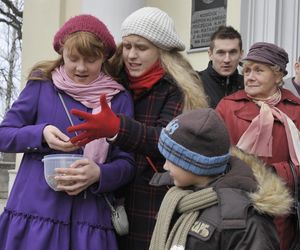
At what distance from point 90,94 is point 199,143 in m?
0.67

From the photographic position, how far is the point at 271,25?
514cm

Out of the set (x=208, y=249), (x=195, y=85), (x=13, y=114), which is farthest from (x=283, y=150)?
(x=13, y=114)

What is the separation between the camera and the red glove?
212 cm

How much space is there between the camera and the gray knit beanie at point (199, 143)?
1907 millimetres

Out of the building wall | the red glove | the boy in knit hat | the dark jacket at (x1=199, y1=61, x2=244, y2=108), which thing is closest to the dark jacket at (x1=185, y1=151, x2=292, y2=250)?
the boy in knit hat

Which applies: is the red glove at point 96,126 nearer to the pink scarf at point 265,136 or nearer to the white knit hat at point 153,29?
the white knit hat at point 153,29

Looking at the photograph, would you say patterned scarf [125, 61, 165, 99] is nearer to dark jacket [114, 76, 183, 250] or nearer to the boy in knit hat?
dark jacket [114, 76, 183, 250]

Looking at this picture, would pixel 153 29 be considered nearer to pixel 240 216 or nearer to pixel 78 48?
pixel 78 48

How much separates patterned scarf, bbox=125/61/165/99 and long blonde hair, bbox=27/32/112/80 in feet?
0.77

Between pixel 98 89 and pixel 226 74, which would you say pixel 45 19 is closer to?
pixel 226 74

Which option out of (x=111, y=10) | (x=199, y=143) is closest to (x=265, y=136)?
(x=199, y=143)

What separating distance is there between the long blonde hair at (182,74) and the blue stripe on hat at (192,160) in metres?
0.56

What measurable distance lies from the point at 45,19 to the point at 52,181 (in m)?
4.64

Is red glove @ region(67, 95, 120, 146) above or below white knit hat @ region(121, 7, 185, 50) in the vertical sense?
below
